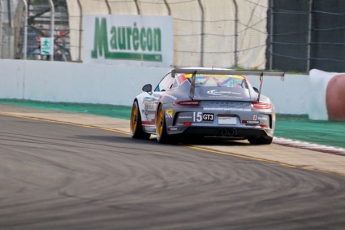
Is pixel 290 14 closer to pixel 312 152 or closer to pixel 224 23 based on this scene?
pixel 224 23

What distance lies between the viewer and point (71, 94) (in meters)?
24.5

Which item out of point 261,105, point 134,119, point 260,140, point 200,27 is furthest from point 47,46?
point 261,105

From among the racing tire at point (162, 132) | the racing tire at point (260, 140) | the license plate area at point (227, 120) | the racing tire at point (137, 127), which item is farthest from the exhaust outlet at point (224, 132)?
the racing tire at point (137, 127)

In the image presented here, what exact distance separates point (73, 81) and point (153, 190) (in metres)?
16.3

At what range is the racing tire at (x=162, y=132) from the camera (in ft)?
44.5

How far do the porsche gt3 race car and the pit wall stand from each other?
9398 mm

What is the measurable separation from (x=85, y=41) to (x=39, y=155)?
14820 millimetres

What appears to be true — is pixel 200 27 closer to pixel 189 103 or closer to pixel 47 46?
pixel 47 46

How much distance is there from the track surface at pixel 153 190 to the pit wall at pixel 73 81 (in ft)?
34.8

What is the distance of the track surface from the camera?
6.79 metres

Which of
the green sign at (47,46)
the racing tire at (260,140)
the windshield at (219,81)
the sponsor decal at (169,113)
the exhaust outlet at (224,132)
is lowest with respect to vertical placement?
the racing tire at (260,140)

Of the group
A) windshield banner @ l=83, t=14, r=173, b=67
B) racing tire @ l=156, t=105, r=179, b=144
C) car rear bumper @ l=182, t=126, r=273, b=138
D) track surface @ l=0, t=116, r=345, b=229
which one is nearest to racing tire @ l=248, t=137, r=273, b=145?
car rear bumper @ l=182, t=126, r=273, b=138

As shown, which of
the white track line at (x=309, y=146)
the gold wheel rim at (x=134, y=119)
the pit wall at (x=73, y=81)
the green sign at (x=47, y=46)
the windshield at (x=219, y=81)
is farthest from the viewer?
the green sign at (x=47, y=46)

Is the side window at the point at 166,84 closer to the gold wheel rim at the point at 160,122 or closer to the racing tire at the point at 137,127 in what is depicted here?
the racing tire at the point at 137,127
